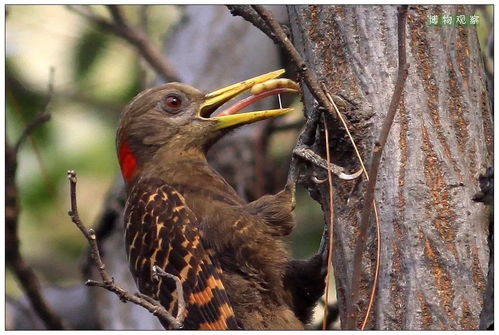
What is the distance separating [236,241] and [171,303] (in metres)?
0.33

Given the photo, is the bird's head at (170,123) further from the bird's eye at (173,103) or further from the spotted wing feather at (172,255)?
the spotted wing feather at (172,255)

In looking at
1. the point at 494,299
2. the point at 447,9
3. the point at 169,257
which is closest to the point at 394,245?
the point at 494,299

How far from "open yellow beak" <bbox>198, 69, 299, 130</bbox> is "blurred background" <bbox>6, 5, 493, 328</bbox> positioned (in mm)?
1359

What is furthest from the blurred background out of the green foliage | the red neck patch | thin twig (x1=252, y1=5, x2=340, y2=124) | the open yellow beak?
thin twig (x1=252, y1=5, x2=340, y2=124)

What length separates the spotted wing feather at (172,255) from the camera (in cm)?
299

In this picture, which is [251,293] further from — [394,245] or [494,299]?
[494,299]

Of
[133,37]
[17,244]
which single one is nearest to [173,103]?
[17,244]

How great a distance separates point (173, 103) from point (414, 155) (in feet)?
4.52

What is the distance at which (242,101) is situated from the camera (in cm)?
336

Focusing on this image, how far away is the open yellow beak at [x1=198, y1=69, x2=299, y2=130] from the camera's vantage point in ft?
10.0

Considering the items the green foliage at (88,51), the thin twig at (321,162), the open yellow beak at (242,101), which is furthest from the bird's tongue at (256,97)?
the green foliage at (88,51)

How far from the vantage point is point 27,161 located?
4.88m

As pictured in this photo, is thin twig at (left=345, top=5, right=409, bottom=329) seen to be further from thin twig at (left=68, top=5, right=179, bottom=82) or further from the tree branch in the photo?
thin twig at (left=68, top=5, right=179, bottom=82)

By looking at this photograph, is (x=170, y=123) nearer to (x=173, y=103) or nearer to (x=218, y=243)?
(x=173, y=103)
